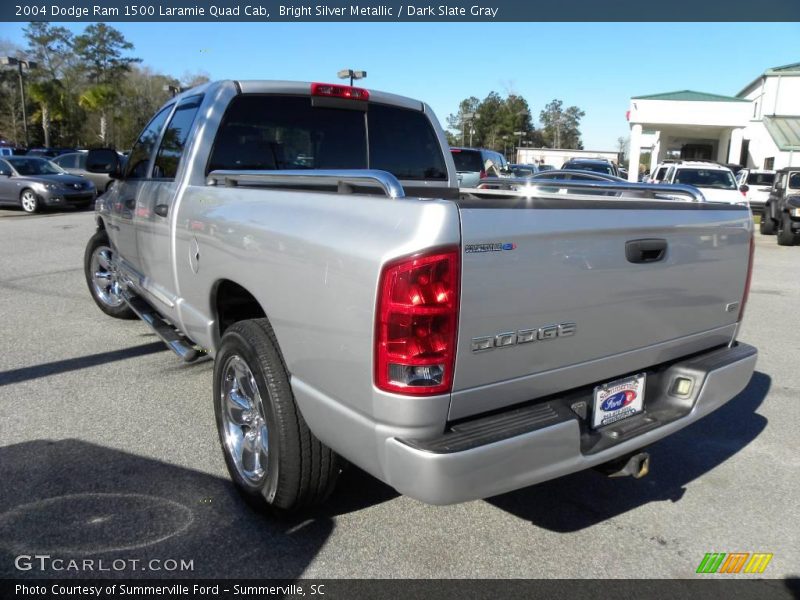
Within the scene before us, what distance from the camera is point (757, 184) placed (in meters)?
25.7

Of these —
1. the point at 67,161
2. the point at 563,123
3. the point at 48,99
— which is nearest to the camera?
the point at 67,161

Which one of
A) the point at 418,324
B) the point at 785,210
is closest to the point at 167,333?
the point at 418,324

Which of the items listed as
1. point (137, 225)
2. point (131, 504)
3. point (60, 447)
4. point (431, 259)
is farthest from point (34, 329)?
point (431, 259)

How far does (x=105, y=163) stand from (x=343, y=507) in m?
3.67

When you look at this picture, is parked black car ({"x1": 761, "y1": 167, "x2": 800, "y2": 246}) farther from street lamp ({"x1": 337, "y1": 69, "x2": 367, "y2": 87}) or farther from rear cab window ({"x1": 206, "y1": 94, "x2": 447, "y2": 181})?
rear cab window ({"x1": 206, "y1": 94, "x2": 447, "y2": 181})

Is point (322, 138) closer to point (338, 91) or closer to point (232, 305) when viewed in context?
point (338, 91)

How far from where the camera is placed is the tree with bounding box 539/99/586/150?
134m

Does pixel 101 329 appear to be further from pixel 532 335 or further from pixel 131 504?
pixel 532 335

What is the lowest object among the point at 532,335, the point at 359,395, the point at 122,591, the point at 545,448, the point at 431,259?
the point at 122,591

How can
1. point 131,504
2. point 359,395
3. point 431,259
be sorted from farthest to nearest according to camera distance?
point 131,504
point 359,395
point 431,259

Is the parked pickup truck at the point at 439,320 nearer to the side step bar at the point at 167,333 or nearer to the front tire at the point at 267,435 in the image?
the front tire at the point at 267,435

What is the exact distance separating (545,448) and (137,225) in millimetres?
3516

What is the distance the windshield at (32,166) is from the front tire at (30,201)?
895 mm

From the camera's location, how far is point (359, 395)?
7.25 ft
